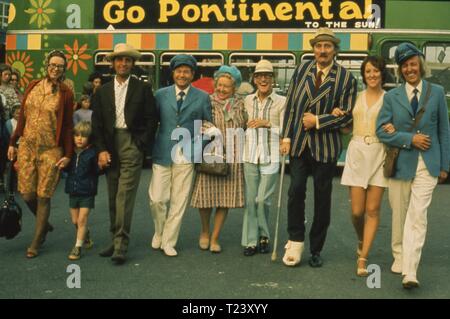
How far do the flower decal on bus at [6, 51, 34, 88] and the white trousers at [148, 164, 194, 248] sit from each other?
7292 mm

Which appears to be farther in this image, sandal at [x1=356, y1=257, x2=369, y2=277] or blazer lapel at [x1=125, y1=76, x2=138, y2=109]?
blazer lapel at [x1=125, y1=76, x2=138, y2=109]

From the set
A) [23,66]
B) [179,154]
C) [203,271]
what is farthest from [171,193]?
[23,66]

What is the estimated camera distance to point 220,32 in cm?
1212

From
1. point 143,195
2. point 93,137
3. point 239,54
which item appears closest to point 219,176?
point 93,137

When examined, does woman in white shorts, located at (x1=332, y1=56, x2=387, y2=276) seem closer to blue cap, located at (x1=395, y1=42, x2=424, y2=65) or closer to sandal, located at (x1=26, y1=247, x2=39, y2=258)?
blue cap, located at (x1=395, y1=42, x2=424, y2=65)

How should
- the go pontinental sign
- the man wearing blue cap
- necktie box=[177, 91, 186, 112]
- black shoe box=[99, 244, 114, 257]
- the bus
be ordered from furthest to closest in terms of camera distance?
the go pontinental sign
the bus
necktie box=[177, 91, 186, 112]
black shoe box=[99, 244, 114, 257]
the man wearing blue cap

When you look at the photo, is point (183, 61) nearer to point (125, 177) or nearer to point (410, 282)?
point (125, 177)

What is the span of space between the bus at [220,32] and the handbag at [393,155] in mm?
6052

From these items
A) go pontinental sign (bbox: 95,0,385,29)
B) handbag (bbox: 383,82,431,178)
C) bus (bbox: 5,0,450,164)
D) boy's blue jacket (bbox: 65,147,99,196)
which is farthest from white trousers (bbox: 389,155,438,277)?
go pontinental sign (bbox: 95,0,385,29)

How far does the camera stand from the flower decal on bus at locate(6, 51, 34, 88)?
12734 millimetres

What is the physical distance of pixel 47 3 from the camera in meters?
12.7

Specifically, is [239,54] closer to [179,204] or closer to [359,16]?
[359,16]

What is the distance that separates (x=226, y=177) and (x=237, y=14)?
6.27m

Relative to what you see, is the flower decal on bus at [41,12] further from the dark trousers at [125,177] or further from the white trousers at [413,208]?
the white trousers at [413,208]
